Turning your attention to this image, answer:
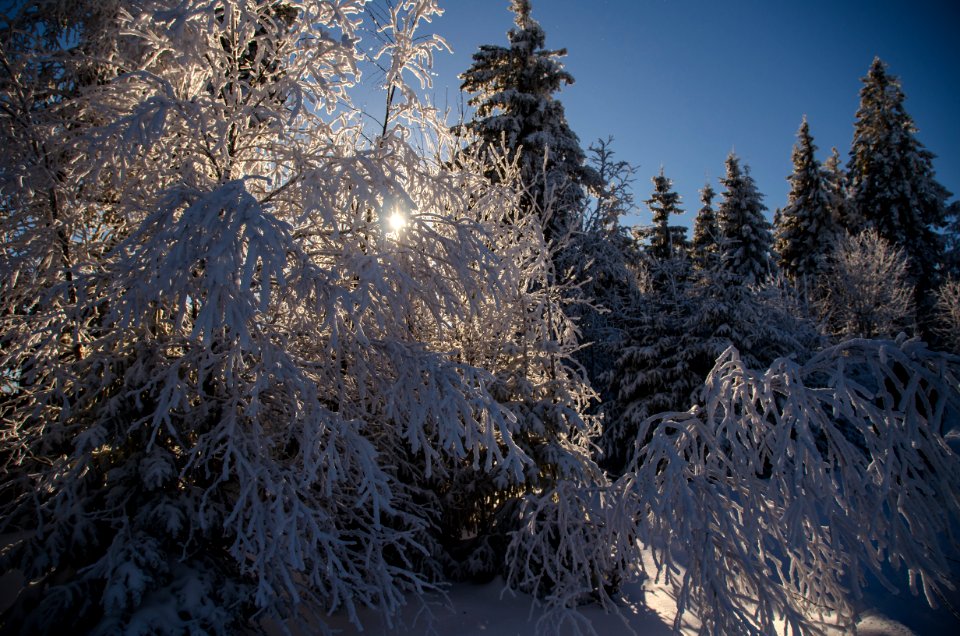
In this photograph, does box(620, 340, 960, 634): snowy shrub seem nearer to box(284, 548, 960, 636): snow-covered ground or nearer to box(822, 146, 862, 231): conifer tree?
box(284, 548, 960, 636): snow-covered ground

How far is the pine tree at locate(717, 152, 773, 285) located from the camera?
2088cm

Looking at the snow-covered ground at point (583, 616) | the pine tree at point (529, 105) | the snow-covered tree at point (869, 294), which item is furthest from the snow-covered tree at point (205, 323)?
the snow-covered tree at point (869, 294)

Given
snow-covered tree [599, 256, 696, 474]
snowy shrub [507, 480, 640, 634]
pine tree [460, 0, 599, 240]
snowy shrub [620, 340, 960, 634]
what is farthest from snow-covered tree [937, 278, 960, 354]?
snowy shrub [620, 340, 960, 634]

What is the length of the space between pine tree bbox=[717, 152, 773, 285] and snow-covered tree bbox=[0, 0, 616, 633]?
19.7 meters

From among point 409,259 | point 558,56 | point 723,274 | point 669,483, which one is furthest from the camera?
point 558,56

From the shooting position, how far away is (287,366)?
326 cm

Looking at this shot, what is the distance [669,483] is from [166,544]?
11.4ft

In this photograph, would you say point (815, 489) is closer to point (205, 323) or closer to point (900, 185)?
point (205, 323)

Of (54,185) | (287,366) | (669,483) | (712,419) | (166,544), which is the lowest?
(166,544)

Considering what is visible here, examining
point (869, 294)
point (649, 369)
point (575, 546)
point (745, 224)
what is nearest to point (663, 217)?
point (745, 224)

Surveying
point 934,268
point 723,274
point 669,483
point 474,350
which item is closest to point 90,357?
point 474,350

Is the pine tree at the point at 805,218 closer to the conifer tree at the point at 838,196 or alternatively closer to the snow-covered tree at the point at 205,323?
the conifer tree at the point at 838,196

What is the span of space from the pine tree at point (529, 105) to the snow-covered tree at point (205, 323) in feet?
27.7

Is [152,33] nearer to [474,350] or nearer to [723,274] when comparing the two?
[474,350]
